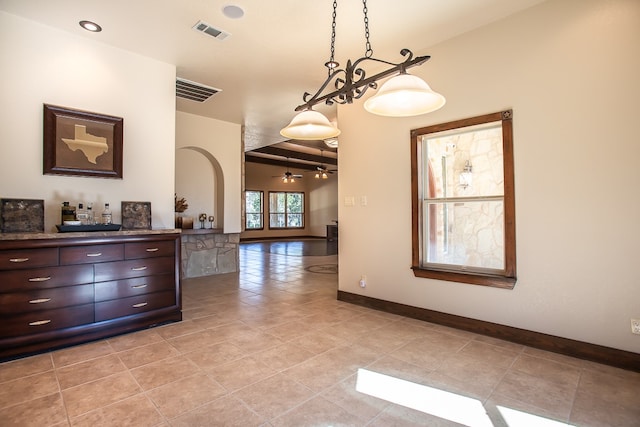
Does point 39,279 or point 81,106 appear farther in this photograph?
point 81,106

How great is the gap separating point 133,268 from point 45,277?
2.17 feet

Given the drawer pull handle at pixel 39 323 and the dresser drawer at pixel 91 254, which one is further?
the dresser drawer at pixel 91 254

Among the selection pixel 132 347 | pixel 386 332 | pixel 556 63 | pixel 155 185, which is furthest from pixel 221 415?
pixel 556 63

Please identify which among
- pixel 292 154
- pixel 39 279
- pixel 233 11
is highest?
pixel 292 154

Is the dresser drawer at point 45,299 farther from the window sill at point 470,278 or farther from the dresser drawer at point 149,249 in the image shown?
the window sill at point 470,278

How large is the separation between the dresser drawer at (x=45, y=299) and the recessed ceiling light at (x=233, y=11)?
8.98ft

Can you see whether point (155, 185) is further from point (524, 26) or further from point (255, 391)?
point (524, 26)

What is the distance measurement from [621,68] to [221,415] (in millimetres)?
3608

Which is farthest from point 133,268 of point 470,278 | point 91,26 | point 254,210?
point 254,210

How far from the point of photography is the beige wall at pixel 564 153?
2381mm

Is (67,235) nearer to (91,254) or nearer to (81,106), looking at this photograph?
(91,254)

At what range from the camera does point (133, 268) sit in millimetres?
3168

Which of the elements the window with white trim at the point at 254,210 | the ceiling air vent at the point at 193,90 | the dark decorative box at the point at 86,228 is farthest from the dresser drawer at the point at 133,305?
the window with white trim at the point at 254,210

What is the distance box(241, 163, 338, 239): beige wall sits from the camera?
1415 centimetres
